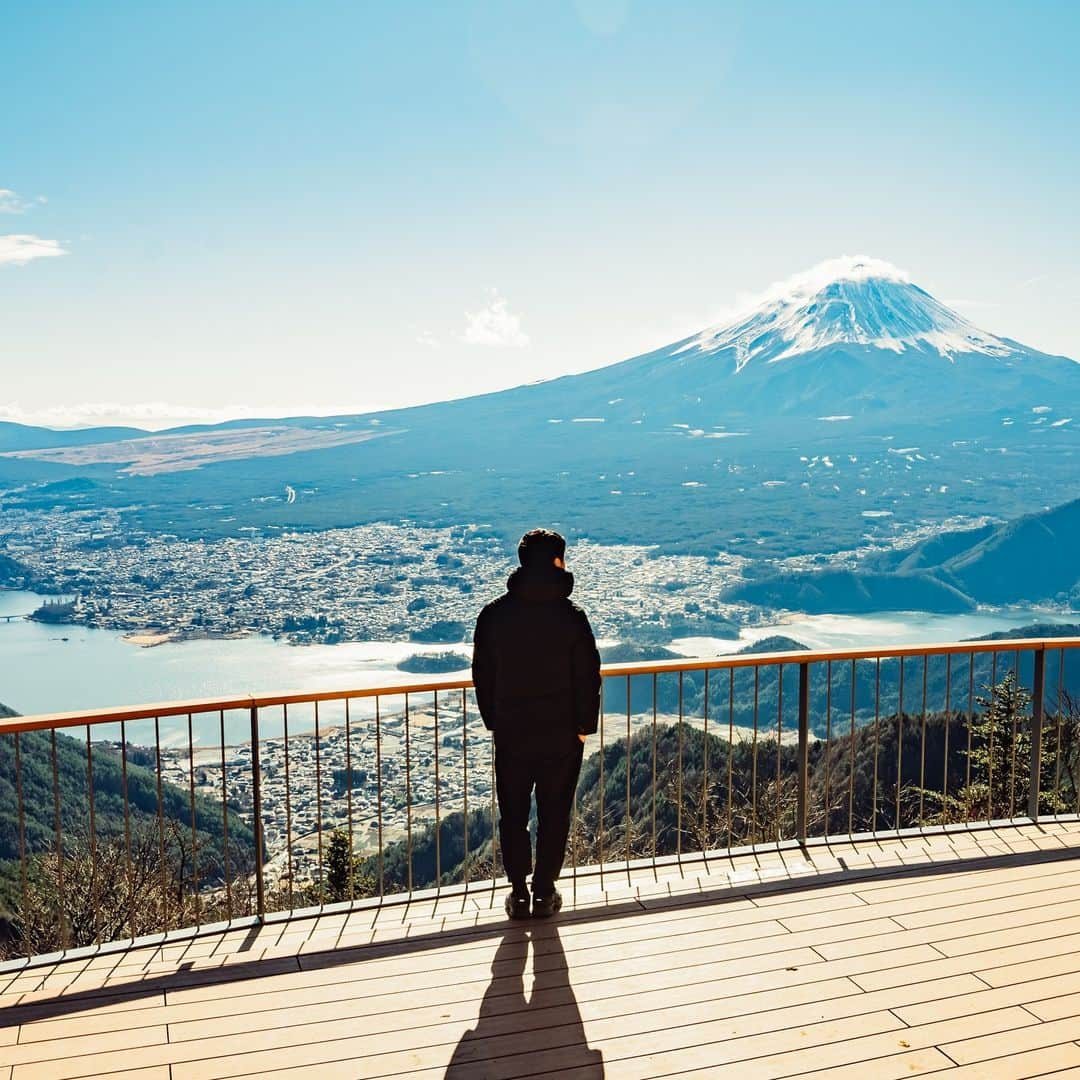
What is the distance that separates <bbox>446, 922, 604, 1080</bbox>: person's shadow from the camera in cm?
251

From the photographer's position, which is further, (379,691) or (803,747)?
(803,747)

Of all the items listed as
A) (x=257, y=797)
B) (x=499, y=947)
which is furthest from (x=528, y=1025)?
(x=257, y=797)

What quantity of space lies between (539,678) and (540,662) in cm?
6

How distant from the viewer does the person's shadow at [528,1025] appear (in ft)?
8.23

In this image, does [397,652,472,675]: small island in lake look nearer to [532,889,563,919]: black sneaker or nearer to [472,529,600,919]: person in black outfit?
[532,889,563,919]: black sneaker

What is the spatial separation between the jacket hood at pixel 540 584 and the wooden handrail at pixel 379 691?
0.51 m

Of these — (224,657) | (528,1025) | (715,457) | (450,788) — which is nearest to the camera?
(528,1025)

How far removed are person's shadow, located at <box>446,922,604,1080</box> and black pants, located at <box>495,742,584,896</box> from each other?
0.28 meters

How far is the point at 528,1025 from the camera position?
271cm

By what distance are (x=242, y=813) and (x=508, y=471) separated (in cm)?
11803

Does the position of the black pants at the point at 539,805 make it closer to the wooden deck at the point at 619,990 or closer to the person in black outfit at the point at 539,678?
the person in black outfit at the point at 539,678

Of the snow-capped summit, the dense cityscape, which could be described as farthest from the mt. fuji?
the dense cityscape

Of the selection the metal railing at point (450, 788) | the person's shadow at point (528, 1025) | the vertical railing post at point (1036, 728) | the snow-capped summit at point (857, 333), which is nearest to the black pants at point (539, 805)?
the metal railing at point (450, 788)

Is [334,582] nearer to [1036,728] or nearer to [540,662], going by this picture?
[1036,728]
